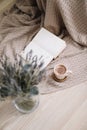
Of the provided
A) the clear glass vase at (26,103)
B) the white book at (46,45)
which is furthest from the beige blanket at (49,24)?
the clear glass vase at (26,103)

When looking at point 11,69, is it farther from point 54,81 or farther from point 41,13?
point 41,13

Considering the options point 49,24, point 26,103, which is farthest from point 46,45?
point 26,103

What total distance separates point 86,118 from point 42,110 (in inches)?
7.0

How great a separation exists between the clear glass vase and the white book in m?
0.22

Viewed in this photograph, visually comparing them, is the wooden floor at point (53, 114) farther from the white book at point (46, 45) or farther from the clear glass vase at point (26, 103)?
the white book at point (46, 45)

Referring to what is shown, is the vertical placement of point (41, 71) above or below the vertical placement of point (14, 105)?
above

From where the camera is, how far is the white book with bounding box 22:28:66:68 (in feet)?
4.06

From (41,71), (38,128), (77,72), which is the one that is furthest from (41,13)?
(38,128)

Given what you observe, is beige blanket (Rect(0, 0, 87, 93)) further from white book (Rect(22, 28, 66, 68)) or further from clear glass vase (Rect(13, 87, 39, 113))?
clear glass vase (Rect(13, 87, 39, 113))

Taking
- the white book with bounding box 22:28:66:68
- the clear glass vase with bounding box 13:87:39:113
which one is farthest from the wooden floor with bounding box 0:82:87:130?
the white book with bounding box 22:28:66:68

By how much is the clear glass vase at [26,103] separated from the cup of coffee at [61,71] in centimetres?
14

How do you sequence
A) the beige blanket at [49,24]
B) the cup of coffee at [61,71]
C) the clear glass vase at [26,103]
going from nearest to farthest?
the clear glass vase at [26,103] → the cup of coffee at [61,71] → the beige blanket at [49,24]

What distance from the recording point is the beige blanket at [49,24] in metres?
1.25

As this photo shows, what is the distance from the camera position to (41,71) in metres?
0.98
